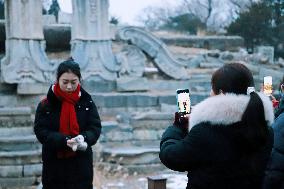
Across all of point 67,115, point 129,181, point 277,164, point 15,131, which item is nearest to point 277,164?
point 277,164

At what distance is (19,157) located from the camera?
718 centimetres

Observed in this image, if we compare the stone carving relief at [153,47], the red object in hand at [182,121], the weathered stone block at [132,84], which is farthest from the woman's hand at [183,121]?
the stone carving relief at [153,47]

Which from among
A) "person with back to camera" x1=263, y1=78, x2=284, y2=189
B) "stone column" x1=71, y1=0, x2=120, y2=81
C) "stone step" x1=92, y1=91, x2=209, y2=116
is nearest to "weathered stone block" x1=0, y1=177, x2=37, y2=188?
"stone step" x1=92, y1=91, x2=209, y2=116

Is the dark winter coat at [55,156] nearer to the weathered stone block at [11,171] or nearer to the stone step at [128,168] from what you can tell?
the weathered stone block at [11,171]

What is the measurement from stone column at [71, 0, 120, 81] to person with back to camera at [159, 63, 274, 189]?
8.03 meters

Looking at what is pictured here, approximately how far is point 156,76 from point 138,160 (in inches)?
159

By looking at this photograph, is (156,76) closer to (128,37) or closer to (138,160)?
(128,37)

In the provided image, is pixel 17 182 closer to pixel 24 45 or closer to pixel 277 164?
pixel 24 45

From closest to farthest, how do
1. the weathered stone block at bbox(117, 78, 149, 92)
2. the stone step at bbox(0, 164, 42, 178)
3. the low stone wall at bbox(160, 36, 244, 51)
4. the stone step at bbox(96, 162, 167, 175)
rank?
the stone step at bbox(0, 164, 42, 178)
the stone step at bbox(96, 162, 167, 175)
the weathered stone block at bbox(117, 78, 149, 92)
the low stone wall at bbox(160, 36, 244, 51)

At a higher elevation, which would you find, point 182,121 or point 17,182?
point 182,121

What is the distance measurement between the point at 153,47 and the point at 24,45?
315 centimetres

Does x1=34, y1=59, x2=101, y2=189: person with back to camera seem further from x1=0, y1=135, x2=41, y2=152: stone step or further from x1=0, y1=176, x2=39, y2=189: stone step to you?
x1=0, y1=135, x2=41, y2=152: stone step

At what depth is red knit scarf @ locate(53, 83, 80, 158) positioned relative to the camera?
382 centimetres

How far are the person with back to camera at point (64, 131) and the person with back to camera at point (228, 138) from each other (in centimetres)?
141
